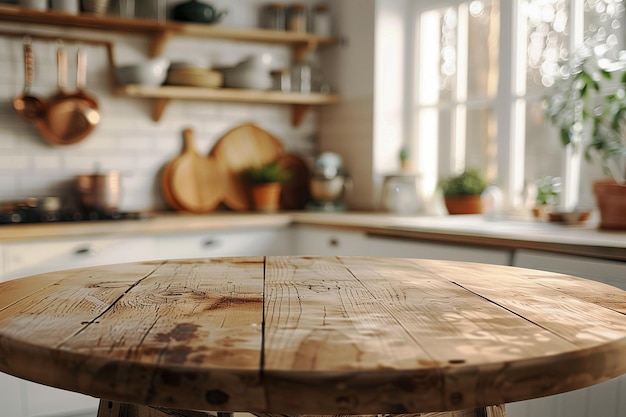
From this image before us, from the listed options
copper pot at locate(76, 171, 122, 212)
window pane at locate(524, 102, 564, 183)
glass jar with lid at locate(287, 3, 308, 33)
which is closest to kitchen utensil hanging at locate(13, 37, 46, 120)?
copper pot at locate(76, 171, 122, 212)

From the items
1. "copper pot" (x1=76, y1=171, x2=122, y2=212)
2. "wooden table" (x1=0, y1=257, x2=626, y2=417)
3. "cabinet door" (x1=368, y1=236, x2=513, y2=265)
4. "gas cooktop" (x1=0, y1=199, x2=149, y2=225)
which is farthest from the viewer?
"copper pot" (x1=76, y1=171, x2=122, y2=212)

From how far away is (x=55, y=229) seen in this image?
2861 mm

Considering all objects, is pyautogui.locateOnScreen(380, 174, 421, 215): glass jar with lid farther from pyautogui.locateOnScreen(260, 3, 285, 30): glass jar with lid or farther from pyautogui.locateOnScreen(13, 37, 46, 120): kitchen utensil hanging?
Answer: pyautogui.locateOnScreen(13, 37, 46, 120): kitchen utensil hanging

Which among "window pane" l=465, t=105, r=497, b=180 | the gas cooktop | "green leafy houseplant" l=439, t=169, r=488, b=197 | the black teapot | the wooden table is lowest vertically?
the wooden table

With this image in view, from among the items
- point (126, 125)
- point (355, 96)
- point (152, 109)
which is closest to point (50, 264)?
point (126, 125)

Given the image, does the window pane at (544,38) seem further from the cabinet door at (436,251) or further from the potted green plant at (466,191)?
the cabinet door at (436,251)

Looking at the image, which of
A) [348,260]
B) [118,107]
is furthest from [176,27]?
[348,260]

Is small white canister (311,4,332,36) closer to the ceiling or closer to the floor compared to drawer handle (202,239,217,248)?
closer to the ceiling

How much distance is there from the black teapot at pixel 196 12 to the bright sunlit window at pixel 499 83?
1127 mm

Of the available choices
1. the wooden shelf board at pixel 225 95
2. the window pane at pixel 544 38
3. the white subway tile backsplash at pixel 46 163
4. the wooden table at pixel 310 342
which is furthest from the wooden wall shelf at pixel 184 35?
the wooden table at pixel 310 342

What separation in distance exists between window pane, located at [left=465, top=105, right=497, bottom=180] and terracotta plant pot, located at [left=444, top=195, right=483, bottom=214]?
0.16m

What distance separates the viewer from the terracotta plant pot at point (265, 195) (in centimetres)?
389

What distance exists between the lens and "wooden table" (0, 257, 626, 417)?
2.68 feet

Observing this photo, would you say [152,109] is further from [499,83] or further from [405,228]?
[499,83]
